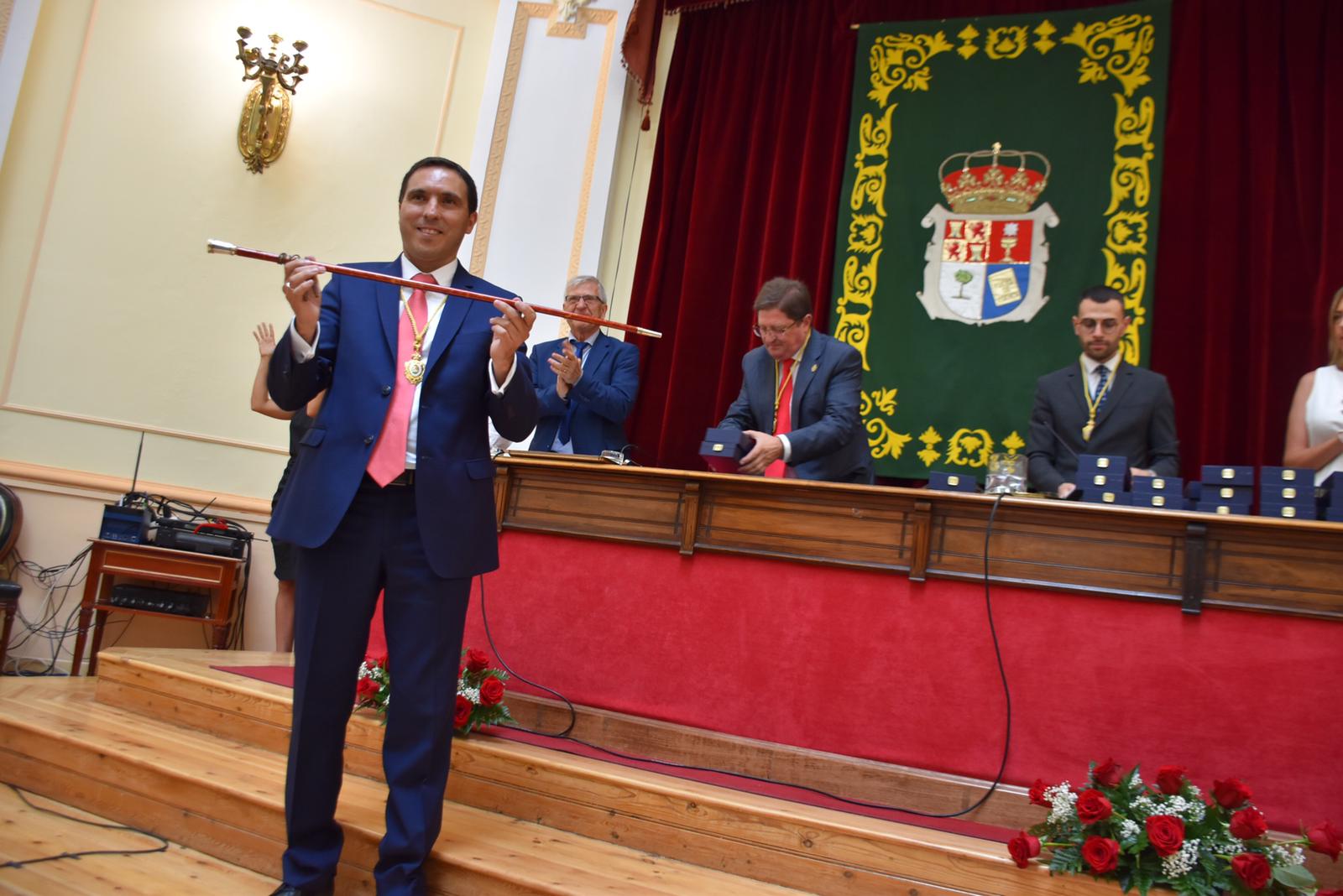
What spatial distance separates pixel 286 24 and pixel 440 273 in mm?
3921

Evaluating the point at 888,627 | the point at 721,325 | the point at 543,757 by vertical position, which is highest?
the point at 721,325

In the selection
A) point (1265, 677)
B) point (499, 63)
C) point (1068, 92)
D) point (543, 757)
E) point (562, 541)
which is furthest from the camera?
point (499, 63)

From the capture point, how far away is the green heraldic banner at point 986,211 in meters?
4.38

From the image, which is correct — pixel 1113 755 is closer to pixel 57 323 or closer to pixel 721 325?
pixel 721 325

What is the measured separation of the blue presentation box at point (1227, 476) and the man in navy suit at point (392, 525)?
1.84 meters

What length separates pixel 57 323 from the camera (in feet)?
16.3

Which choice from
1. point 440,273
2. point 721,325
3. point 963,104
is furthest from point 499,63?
point 440,273

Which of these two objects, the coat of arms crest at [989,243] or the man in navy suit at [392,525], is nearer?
the man in navy suit at [392,525]

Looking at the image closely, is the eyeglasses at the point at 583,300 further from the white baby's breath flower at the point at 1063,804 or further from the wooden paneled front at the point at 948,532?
the white baby's breath flower at the point at 1063,804

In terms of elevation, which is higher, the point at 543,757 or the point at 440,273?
the point at 440,273

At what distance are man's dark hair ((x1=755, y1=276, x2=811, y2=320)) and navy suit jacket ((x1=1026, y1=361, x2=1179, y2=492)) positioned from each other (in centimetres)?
93

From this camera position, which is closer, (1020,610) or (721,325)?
(1020,610)

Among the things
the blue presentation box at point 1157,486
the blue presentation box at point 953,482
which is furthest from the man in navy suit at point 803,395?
the blue presentation box at point 1157,486

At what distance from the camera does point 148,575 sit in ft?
14.5
